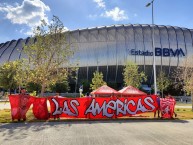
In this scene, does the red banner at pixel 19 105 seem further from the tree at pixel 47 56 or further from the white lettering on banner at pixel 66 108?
the tree at pixel 47 56

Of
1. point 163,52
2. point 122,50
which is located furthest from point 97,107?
point 163,52

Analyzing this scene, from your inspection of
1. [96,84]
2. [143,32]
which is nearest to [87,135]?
[96,84]

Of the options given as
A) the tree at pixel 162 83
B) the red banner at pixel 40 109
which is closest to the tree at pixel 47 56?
the red banner at pixel 40 109

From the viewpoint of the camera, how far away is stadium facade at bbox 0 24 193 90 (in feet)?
295

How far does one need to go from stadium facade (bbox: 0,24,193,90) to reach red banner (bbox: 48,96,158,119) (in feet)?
219

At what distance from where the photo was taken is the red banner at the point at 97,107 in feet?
69.5

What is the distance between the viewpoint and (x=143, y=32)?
309 ft

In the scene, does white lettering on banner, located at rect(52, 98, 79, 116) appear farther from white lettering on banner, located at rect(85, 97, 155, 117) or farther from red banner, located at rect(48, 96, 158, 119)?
white lettering on banner, located at rect(85, 97, 155, 117)

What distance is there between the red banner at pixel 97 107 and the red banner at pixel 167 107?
110cm

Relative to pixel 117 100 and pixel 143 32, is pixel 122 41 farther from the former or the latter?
pixel 117 100

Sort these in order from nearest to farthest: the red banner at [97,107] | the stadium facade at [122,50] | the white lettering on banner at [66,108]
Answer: the white lettering on banner at [66,108] < the red banner at [97,107] < the stadium facade at [122,50]

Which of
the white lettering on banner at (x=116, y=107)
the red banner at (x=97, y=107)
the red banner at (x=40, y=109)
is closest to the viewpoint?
the red banner at (x=40, y=109)

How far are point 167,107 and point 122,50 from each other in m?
67.8

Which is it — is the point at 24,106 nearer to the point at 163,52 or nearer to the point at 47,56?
the point at 47,56
